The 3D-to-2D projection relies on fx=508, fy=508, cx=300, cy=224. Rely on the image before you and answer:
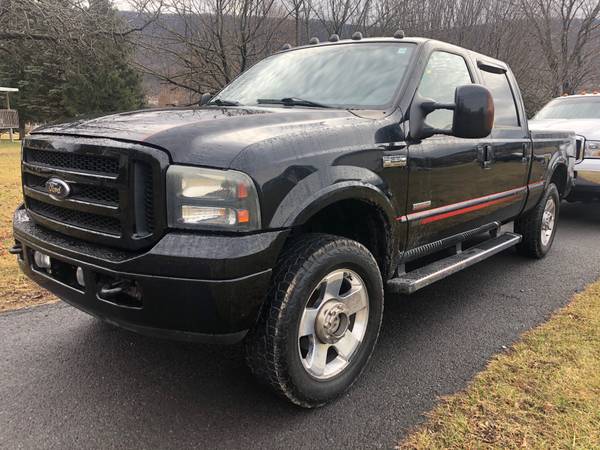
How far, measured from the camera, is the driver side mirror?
Result: 2.89 m

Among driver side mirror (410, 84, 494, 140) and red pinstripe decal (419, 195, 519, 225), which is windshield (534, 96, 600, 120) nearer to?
red pinstripe decal (419, 195, 519, 225)

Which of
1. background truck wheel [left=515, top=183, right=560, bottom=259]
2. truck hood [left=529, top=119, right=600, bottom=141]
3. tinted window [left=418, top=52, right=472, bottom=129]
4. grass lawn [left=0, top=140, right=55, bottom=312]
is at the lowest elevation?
grass lawn [left=0, top=140, right=55, bottom=312]

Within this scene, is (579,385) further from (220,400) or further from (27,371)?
(27,371)

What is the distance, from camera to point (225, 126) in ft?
7.91

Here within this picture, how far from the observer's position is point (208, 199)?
7.04ft

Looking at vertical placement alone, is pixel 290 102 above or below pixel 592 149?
above

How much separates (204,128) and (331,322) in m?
1.15

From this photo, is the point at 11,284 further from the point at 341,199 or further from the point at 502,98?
the point at 502,98

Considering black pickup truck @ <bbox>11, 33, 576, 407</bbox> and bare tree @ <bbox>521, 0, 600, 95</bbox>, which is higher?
bare tree @ <bbox>521, 0, 600, 95</bbox>

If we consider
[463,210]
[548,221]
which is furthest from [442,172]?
[548,221]

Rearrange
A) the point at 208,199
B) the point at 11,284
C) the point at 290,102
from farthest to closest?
the point at 11,284
the point at 290,102
the point at 208,199

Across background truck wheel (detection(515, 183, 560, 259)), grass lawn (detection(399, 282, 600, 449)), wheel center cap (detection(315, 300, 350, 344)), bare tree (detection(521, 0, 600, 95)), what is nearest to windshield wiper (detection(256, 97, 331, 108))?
wheel center cap (detection(315, 300, 350, 344))

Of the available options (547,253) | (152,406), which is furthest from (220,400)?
(547,253)

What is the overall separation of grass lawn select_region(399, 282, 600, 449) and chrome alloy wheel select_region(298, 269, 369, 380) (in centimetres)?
54
